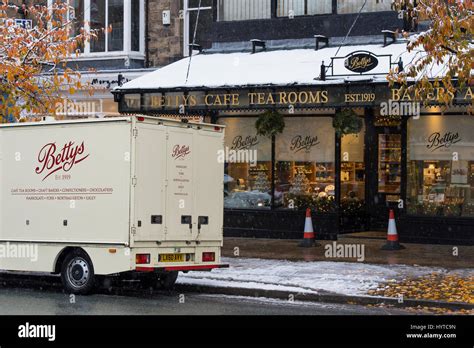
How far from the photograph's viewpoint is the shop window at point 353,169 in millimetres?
23500

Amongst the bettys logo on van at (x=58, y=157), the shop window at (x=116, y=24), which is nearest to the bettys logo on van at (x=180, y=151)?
the bettys logo on van at (x=58, y=157)

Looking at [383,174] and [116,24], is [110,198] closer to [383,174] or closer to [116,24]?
[383,174]

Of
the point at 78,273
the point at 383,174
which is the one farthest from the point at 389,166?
the point at 78,273

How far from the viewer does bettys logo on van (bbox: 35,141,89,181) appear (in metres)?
15.3

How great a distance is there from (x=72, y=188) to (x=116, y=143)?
1191 mm

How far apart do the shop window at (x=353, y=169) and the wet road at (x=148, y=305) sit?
28.0 feet

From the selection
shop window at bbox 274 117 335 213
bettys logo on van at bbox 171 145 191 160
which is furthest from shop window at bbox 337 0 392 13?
bettys logo on van at bbox 171 145 191 160

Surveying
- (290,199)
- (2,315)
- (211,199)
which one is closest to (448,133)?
(290,199)

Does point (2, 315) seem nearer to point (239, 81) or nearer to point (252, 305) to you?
point (252, 305)

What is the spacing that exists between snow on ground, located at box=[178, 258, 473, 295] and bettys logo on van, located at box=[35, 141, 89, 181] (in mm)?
3162

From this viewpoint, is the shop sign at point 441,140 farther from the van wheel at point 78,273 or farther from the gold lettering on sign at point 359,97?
the van wheel at point 78,273

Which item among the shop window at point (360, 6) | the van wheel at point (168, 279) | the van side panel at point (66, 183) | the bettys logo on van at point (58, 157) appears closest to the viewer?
the van side panel at point (66, 183)

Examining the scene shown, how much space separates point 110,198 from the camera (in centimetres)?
1487

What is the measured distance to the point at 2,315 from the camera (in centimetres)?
Answer: 1249
